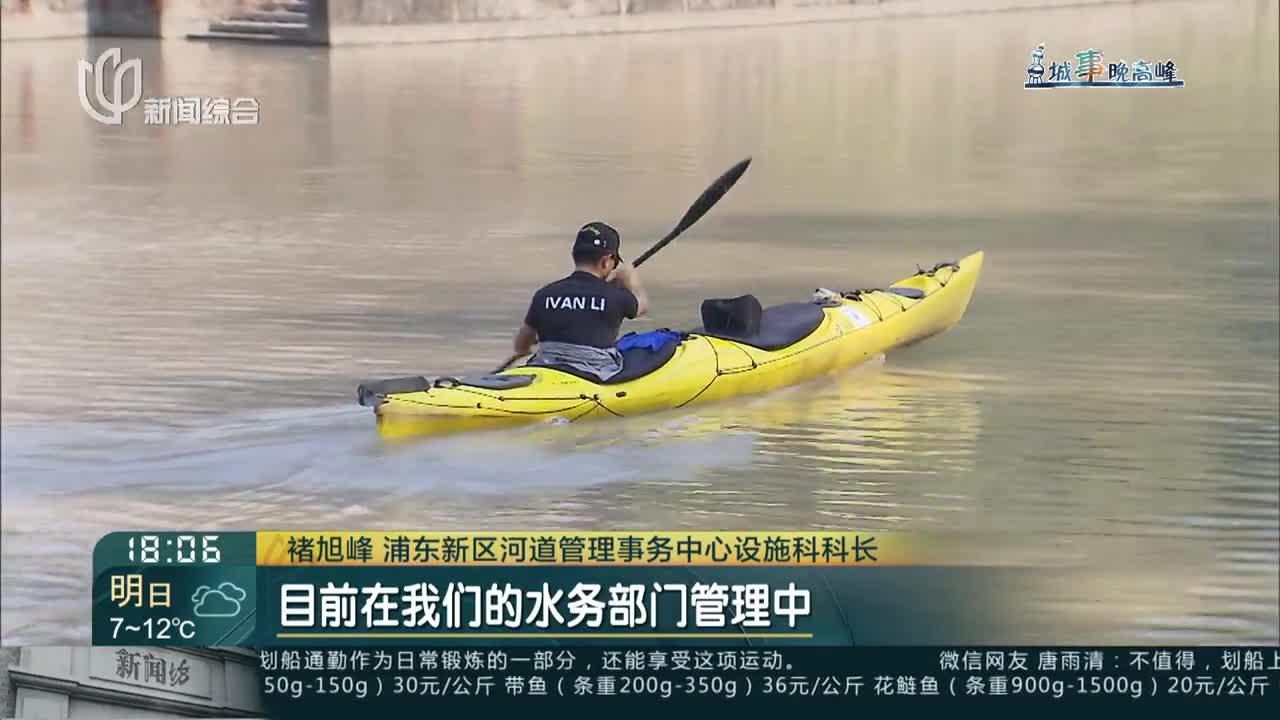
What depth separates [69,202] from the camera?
15.0 m

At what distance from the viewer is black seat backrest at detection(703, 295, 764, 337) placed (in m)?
9.77

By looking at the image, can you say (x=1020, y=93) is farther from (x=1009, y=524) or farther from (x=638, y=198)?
(x=1009, y=524)

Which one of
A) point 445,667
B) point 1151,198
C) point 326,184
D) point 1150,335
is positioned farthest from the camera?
point 326,184

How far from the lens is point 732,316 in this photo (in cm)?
977

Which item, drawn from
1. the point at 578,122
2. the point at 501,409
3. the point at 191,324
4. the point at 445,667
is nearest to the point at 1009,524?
the point at 501,409

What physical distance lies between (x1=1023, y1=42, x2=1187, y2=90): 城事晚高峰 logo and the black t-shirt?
43.0 feet

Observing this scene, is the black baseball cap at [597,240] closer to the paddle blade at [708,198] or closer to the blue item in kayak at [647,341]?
the blue item in kayak at [647,341]

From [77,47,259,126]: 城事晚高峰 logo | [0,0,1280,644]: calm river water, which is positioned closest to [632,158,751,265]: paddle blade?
[0,0,1280,644]: calm river water

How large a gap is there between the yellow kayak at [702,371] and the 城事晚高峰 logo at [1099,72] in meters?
11.1

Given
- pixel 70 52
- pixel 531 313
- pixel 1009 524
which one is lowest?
pixel 1009 524

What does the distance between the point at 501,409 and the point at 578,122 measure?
422 inches
